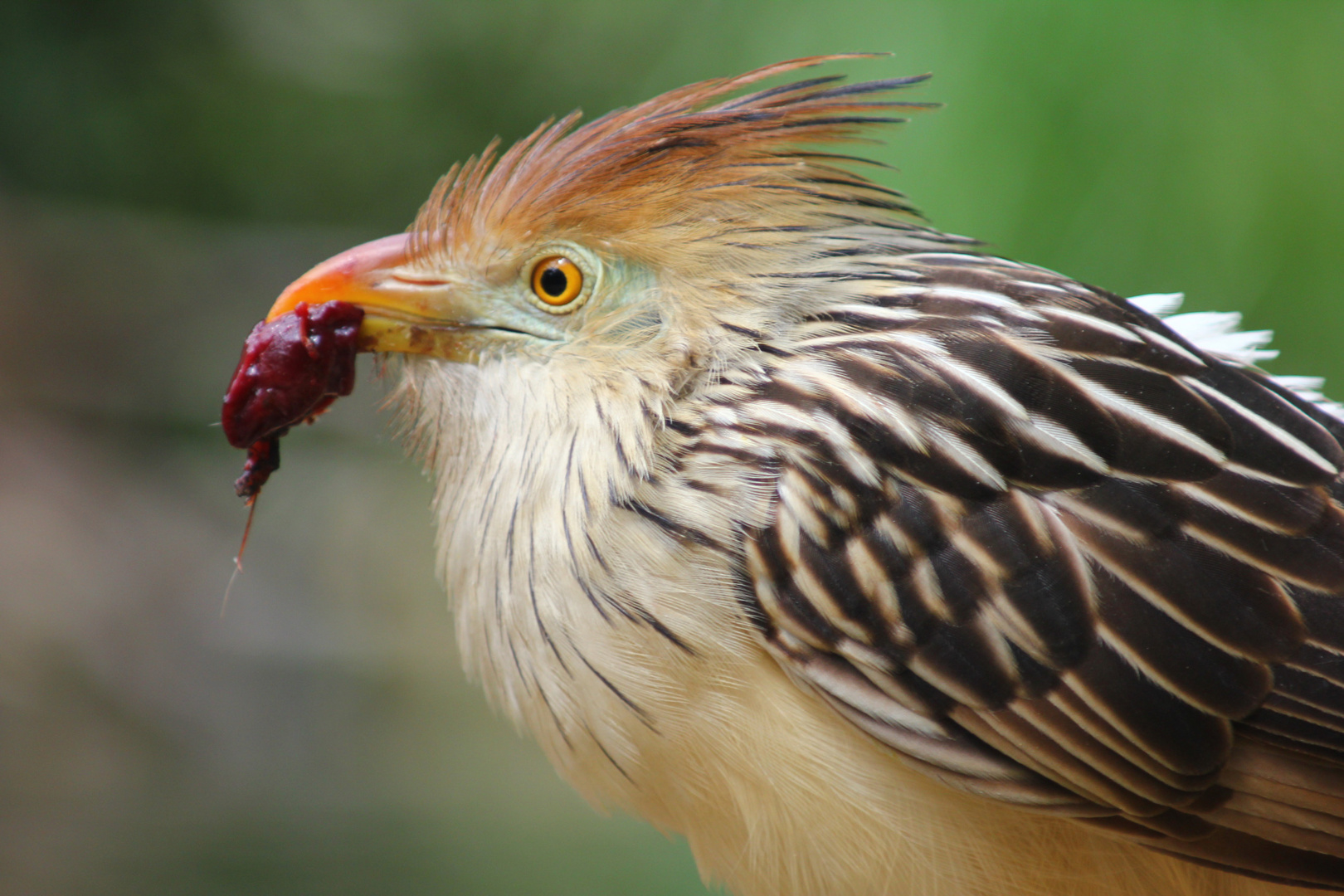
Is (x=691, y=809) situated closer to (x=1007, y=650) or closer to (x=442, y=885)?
(x=1007, y=650)

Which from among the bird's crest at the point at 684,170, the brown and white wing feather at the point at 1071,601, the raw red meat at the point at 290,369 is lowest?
the brown and white wing feather at the point at 1071,601

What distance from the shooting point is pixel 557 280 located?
73.5 inches

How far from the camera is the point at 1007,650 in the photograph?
1.51 meters

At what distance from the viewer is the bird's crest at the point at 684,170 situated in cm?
183

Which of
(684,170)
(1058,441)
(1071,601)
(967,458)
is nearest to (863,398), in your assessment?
(967,458)

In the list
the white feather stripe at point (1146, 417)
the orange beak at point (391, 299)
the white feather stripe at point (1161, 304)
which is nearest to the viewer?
the white feather stripe at point (1146, 417)

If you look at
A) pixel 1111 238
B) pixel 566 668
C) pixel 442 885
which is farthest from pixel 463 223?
pixel 442 885

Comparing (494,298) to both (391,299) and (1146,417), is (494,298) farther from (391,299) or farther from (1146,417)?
(1146,417)

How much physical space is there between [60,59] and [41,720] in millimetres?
3103

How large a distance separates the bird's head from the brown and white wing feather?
0.85 feet

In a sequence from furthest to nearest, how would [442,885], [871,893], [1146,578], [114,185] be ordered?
[114,185] < [442,885] < [871,893] < [1146,578]

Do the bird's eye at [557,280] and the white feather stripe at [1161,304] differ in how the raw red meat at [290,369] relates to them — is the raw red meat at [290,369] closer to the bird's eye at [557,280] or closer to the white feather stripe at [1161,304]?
the bird's eye at [557,280]

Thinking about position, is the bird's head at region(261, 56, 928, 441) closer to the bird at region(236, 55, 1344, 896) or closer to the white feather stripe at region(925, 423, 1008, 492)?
the bird at region(236, 55, 1344, 896)

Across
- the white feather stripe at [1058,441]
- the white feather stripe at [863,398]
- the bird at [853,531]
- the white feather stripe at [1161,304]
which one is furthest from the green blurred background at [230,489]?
the white feather stripe at [1058,441]
